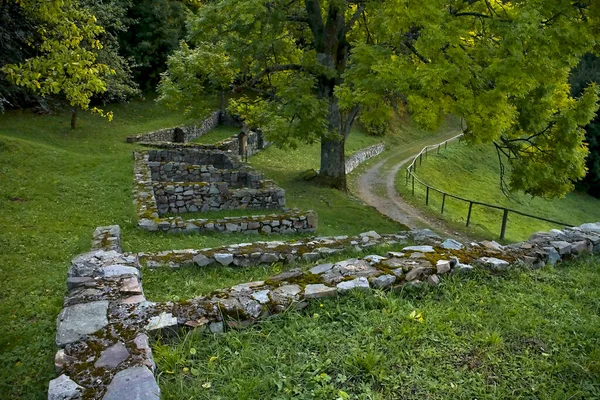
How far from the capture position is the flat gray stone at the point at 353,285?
489cm

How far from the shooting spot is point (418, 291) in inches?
205

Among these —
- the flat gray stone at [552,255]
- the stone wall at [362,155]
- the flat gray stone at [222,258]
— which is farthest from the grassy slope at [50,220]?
the stone wall at [362,155]

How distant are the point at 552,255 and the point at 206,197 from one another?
8.99 m

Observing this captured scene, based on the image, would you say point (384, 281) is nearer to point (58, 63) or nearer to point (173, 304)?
point (173, 304)

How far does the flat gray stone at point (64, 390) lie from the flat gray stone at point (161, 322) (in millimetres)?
833

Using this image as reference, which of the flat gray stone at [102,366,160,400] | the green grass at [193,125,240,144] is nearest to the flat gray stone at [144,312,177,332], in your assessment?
the flat gray stone at [102,366,160,400]

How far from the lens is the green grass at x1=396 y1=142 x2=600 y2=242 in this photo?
20.3 meters

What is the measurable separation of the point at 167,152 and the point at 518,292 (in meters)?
15.9

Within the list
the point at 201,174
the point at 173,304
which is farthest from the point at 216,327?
the point at 201,174

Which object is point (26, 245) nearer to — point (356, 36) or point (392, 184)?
point (356, 36)

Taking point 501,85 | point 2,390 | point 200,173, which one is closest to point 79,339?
point 2,390

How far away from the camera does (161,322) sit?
4.00 metres

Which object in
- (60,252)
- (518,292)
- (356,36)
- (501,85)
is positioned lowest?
(60,252)

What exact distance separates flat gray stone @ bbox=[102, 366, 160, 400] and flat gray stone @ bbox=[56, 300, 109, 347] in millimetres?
741
